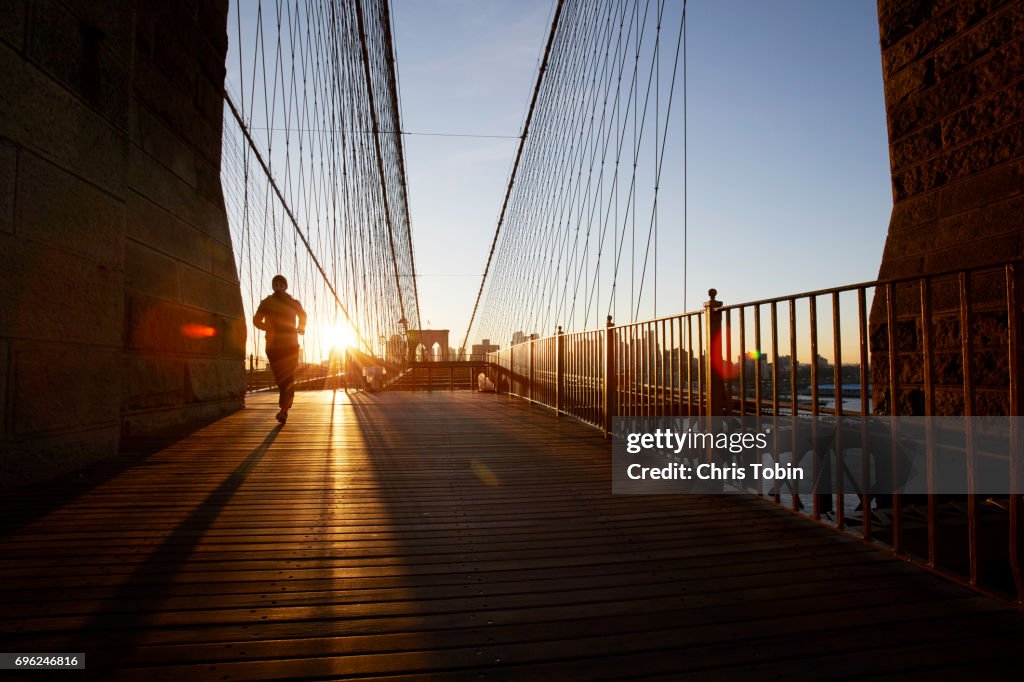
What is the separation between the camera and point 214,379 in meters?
5.11

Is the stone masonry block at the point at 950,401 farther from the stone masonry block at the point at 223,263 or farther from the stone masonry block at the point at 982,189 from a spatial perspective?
the stone masonry block at the point at 223,263

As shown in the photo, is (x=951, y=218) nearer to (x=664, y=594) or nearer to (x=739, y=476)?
(x=739, y=476)

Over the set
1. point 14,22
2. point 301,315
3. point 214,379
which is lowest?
point 214,379

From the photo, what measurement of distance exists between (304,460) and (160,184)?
2430 mm

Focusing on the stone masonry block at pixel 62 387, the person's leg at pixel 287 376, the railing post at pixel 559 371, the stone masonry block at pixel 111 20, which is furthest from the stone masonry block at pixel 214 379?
the railing post at pixel 559 371

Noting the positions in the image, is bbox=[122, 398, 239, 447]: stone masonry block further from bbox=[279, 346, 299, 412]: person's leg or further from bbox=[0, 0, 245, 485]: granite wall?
bbox=[279, 346, 299, 412]: person's leg

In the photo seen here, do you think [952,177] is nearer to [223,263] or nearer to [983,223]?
[983,223]

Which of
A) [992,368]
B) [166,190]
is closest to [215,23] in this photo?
[166,190]

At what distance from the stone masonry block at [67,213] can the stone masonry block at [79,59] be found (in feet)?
1.50

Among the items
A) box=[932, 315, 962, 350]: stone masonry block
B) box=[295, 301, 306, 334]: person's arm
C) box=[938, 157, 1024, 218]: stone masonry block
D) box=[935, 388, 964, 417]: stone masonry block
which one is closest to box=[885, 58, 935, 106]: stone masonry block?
box=[938, 157, 1024, 218]: stone masonry block

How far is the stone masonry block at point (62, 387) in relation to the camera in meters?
2.38

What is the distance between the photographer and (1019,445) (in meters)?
1.27

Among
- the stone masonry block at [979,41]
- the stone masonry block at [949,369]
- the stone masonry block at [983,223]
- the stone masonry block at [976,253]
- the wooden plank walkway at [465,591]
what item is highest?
the stone masonry block at [979,41]

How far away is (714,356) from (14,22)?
133 inches
